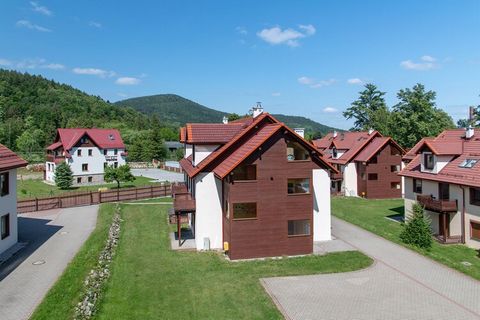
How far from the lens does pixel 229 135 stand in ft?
81.8

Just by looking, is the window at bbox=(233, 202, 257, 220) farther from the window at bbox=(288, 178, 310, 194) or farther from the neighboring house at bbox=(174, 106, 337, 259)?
the window at bbox=(288, 178, 310, 194)

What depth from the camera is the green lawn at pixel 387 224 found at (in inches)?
816

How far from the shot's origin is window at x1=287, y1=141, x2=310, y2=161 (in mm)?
21984

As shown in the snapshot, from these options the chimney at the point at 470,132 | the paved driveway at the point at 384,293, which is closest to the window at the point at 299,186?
the paved driveway at the point at 384,293

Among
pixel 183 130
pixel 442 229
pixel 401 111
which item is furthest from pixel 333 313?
pixel 401 111

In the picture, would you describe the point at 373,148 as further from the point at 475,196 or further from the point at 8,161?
the point at 8,161

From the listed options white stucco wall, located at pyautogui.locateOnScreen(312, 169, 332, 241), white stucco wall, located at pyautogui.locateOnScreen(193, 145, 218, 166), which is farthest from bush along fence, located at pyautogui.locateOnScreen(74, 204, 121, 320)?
white stucco wall, located at pyautogui.locateOnScreen(312, 169, 332, 241)

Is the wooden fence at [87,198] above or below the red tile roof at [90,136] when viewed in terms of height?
below

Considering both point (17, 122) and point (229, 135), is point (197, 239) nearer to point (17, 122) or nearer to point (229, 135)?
point (229, 135)

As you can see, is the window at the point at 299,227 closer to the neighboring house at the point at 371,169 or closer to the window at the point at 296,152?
the window at the point at 296,152

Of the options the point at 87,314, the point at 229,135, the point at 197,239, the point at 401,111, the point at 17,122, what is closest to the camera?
the point at 87,314

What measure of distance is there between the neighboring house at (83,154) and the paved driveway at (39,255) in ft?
67.4

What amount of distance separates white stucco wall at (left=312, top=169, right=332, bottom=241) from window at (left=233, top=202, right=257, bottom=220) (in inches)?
229

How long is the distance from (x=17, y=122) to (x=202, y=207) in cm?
9489
